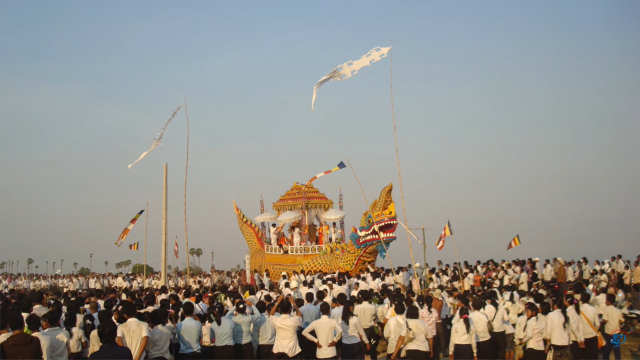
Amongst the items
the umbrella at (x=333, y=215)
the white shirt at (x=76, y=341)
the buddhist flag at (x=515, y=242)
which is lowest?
the white shirt at (x=76, y=341)

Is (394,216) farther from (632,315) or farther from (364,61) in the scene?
(632,315)

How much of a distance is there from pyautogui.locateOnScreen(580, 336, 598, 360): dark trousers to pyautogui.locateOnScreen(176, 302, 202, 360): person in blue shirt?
592cm

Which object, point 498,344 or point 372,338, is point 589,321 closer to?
point 498,344

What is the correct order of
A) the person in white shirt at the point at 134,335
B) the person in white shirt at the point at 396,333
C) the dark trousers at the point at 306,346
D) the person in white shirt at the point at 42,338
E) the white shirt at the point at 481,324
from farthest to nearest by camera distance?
the dark trousers at the point at 306,346
the white shirt at the point at 481,324
the person in white shirt at the point at 396,333
the person in white shirt at the point at 134,335
the person in white shirt at the point at 42,338

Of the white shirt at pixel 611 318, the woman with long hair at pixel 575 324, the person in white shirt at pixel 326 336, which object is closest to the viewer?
the person in white shirt at pixel 326 336

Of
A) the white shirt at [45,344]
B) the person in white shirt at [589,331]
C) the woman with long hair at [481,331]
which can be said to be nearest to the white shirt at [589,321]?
the person in white shirt at [589,331]

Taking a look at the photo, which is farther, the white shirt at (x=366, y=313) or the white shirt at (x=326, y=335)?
the white shirt at (x=366, y=313)

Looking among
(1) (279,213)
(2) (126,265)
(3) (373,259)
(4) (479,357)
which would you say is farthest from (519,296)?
(2) (126,265)

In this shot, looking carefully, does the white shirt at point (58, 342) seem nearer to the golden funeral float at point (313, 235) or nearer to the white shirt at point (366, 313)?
the white shirt at point (366, 313)

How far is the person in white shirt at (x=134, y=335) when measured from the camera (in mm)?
6746

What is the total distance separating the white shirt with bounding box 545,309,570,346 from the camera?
25.5ft

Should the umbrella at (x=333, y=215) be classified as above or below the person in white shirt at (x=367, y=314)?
above

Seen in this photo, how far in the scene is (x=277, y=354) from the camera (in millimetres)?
7906

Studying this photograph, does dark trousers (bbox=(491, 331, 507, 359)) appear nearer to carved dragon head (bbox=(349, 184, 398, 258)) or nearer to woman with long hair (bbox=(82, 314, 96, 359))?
woman with long hair (bbox=(82, 314, 96, 359))
